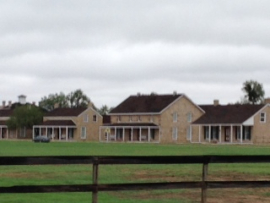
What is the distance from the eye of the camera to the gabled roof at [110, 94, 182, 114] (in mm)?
119625

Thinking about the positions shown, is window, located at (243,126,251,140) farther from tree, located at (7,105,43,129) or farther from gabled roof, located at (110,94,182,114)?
tree, located at (7,105,43,129)

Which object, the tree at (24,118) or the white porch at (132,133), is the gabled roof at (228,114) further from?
the tree at (24,118)

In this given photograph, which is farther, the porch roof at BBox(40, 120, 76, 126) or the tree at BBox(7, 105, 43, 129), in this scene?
the tree at BBox(7, 105, 43, 129)

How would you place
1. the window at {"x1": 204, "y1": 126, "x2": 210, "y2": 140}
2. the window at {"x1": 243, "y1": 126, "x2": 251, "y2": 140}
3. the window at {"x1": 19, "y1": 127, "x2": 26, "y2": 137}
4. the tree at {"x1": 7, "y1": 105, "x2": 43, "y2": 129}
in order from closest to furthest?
the window at {"x1": 243, "y1": 126, "x2": 251, "y2": 140} → the window at {"x1": 204, "y1": 126, "x2": 210, "y2": 140} → the tree at {"x1": 7, "y1": 105, "x2": 43, "y2": 129} → the window at {"x1": 19, "y1": 127, "x2": 26, "y2": 137}

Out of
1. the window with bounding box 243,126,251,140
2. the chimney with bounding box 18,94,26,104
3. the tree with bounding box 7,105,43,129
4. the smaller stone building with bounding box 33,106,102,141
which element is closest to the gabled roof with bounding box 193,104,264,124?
the window with bounding box 243,126,251,140

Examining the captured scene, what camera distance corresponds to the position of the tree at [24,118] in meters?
135

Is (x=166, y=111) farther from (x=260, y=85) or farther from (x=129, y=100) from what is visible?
(x=260, y=85)

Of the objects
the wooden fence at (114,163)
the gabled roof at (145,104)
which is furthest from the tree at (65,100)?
the wooden fence at (114,163)

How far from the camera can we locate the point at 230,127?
10769cm

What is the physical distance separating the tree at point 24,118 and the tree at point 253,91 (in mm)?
46974

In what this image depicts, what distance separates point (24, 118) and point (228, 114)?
141ft

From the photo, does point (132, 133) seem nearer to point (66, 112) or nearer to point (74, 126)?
point (74, 126)

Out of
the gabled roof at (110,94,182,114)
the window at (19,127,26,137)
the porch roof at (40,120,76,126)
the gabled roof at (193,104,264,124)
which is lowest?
the window at (19,127,26,137)

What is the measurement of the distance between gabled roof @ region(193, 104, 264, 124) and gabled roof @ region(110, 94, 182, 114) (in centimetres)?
624
